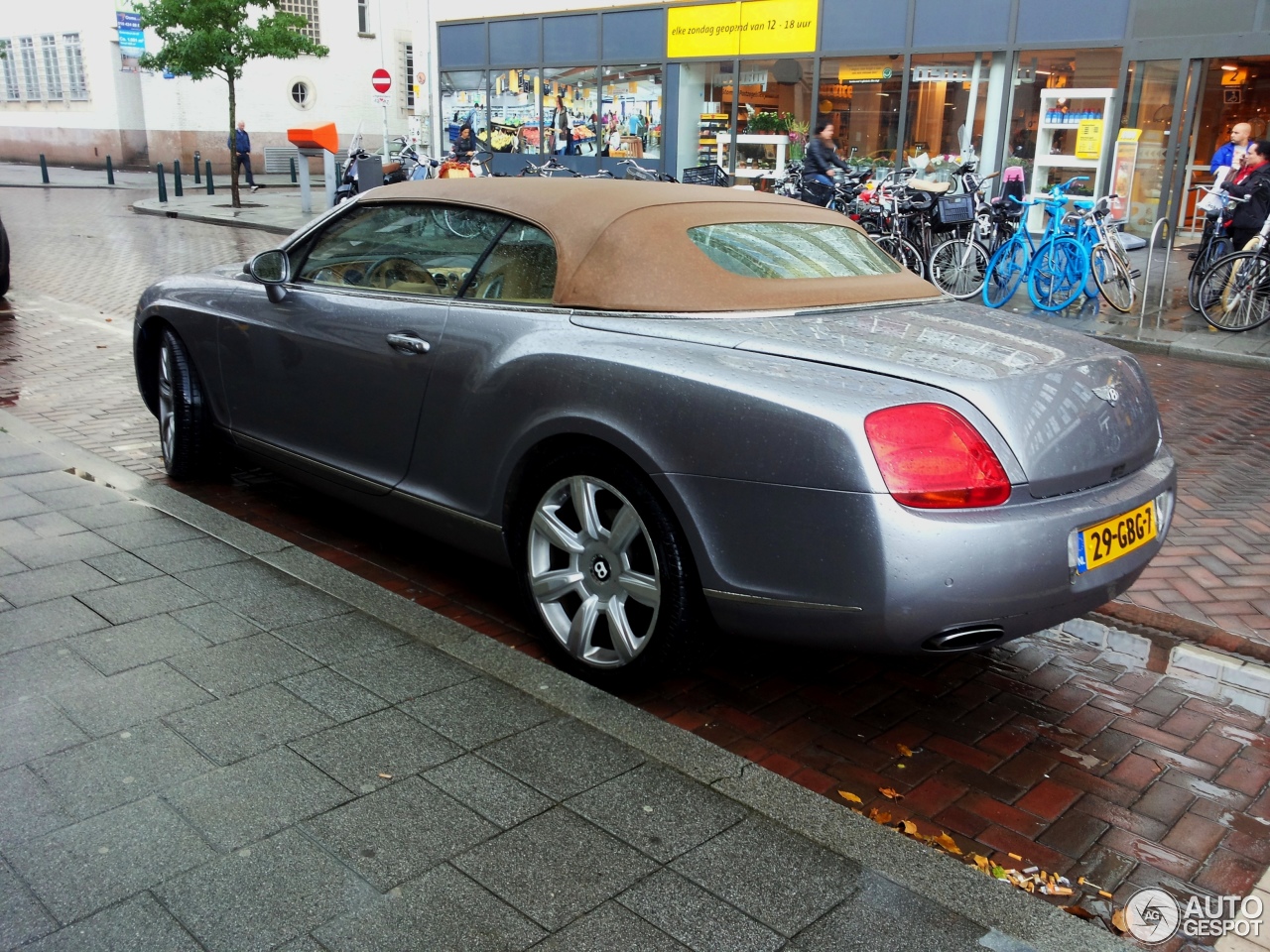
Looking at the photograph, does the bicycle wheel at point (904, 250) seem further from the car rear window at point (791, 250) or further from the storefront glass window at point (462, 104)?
the storefront glass window at point (462, 104)

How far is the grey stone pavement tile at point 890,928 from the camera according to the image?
2.26 metres

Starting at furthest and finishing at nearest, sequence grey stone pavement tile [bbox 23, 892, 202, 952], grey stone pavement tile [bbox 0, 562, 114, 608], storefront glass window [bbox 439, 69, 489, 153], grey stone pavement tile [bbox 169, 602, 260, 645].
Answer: storefront glass window [bbox 439, 69, 489, 153]
grey stone pavement tile [bbox 0, 562, 114, 608]
grey stone pavement tile [bbox 169, 602, 260, 645]
grey stone pavement tile [bbox 23, 892, 202, 952]

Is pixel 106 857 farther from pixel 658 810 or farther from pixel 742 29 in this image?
pixel 742 29

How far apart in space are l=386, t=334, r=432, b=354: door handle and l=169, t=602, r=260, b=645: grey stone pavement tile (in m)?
1.06

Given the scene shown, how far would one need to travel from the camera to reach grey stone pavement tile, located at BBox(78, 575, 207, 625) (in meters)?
3.77

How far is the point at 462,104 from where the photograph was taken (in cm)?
2548

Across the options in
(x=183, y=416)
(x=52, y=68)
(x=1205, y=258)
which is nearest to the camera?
(x=183, y=416)

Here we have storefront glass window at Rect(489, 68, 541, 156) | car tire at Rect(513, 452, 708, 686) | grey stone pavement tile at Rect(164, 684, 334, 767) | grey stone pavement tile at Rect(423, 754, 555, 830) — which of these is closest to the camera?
grey stone pavement tile at Rect(423, 754, 555, 830)

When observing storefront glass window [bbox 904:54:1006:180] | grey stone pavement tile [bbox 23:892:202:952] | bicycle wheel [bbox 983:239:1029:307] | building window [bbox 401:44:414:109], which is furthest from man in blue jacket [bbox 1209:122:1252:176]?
building window [bbox 401:44:414:109]

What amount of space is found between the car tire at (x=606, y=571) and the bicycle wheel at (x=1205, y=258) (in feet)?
31.4

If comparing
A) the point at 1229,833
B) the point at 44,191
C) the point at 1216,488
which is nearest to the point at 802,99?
the point at 1216,488

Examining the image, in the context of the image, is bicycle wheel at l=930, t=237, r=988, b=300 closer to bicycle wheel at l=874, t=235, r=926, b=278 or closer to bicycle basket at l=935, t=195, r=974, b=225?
bicycle basket at l=935, t=195, r=974, b=225

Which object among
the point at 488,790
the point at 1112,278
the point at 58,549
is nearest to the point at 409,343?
the point at 58,549

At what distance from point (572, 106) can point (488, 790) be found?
2191cm
